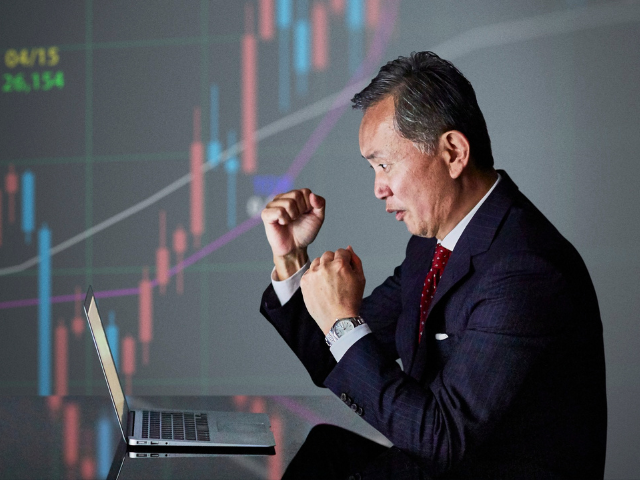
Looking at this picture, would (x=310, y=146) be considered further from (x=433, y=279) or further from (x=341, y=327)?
(x=341, y=327)

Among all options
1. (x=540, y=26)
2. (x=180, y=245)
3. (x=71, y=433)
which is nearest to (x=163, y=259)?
(x=180, y=245)

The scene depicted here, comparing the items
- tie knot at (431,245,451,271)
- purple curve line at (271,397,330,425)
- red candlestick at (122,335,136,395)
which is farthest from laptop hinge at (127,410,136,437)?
red candlestick at (122,335,136,395)

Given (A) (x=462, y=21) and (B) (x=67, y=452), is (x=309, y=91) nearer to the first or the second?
(A) (x=462, y=21)

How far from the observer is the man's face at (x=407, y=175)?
1.60 metres

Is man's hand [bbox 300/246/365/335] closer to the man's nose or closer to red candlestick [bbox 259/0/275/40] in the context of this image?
the man's nose

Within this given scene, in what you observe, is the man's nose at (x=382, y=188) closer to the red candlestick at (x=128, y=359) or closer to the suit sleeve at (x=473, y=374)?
the suit sleeve at (x=473, y=374)

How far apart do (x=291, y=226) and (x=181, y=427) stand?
2.16 ft

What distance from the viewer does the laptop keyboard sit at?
1.42 metres

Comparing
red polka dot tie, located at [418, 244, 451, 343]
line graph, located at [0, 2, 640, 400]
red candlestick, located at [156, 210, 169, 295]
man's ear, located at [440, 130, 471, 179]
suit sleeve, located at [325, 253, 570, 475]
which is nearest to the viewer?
suit sleeve, located at [325, 253, 570, 475]

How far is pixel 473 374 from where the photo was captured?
4.33 feet

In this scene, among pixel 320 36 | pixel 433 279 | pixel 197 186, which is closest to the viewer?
pixel 433 279

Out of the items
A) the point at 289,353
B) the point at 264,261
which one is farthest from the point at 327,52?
the point at 289,353

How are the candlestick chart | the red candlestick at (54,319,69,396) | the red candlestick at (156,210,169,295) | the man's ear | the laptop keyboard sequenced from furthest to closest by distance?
the red candlestick at (54,319,69,396), the red candlestick at (156,210,169,295), the candlestick chart, the man's ear, the laptop keyboard

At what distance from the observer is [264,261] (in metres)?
3.57
